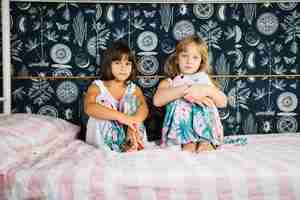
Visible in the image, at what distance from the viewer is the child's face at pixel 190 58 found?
1979mm

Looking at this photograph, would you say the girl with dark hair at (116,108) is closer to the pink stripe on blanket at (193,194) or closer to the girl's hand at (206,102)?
the girl's hand at (206,102)

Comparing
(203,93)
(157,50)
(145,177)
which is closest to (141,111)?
(203,93)

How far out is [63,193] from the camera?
1317 mm

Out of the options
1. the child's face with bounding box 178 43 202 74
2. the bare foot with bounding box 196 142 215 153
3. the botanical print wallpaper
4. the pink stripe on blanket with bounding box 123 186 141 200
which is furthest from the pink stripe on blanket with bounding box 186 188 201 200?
the botanical print wallpaper

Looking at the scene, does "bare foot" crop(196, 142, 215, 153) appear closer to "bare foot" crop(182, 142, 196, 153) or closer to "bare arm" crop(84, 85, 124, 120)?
"bare foot" crop(182, 142, 196, 153)

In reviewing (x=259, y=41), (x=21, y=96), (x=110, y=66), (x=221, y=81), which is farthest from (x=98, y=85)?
(x=259, y=41)

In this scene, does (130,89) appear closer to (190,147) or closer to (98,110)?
(98,110)

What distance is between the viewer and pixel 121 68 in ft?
6.64

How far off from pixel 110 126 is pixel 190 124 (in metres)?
0.40

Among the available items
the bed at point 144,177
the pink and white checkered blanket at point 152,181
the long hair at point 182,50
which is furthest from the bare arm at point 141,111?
the pink and white checkered blanket at point 152,181

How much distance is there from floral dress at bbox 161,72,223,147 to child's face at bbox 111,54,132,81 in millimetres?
283

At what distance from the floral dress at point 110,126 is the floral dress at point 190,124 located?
17cm

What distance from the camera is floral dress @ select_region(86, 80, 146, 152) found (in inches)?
76.3

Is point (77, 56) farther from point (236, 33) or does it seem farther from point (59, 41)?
point (236, 33)
